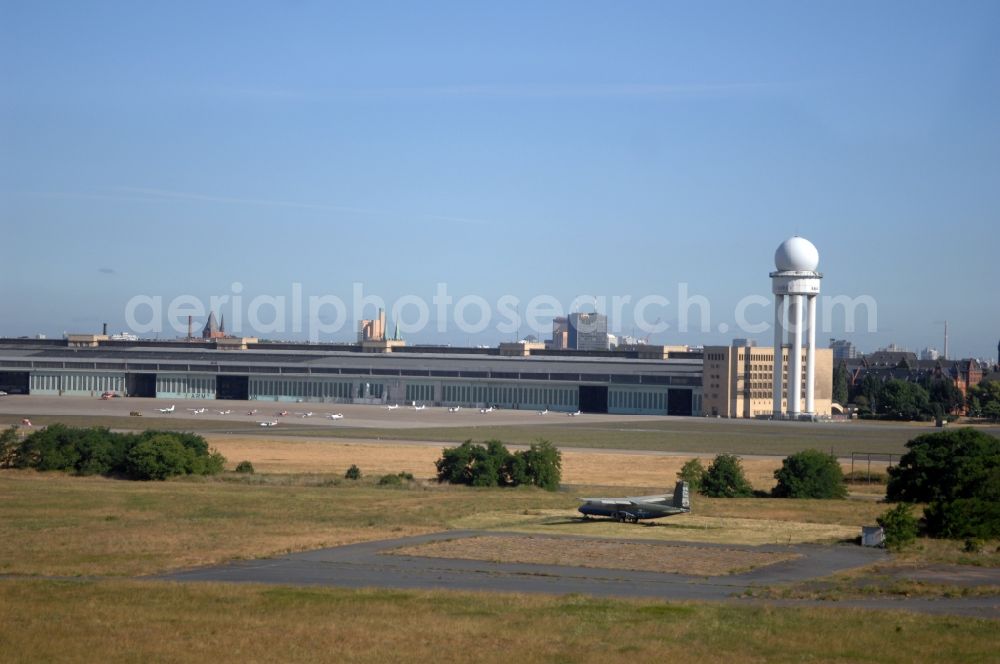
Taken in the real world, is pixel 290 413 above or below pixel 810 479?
below

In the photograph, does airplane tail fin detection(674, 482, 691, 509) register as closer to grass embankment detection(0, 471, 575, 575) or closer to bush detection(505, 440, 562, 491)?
grass embankment detection(0, 471, 575, 575)

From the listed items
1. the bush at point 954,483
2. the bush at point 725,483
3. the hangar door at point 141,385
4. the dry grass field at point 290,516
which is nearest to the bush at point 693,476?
the bush at point 725,483

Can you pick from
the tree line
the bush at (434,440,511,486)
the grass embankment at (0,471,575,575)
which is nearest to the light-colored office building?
the tree line

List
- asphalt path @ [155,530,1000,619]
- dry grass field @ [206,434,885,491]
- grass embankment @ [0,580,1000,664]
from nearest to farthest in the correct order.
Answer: grass embankment @ [0,580,1000,664] → asphalt path @ [155,530,1000,619] → dry grass field @ [206,434,885,491]

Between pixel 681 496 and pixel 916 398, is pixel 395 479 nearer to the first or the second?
pixel 681 496

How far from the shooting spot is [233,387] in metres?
180

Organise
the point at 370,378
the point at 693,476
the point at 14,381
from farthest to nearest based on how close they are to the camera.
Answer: the point at 14,381 < the point at 370,378 < the point at 693,476

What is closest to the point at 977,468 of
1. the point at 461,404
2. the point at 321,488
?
the point at 321,488

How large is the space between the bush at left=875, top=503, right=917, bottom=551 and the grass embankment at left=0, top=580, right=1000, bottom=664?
14488mm

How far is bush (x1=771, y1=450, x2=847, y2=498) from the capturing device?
6706 centimetres

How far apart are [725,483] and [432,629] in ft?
131

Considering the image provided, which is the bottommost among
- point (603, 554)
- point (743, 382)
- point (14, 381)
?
point (603, 554)

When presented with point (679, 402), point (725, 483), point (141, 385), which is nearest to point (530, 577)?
point (725, 483)

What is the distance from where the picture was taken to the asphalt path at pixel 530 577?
118 ft
